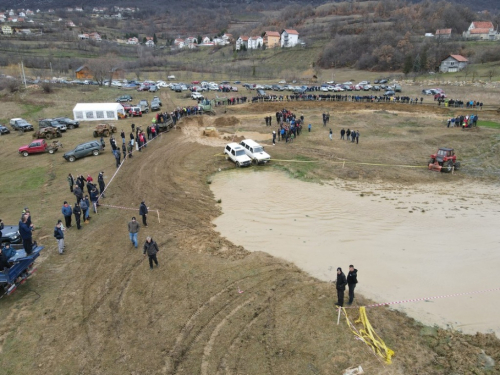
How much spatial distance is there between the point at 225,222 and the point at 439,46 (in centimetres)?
9985

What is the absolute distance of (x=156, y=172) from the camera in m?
25.0

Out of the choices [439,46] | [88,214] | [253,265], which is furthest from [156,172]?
[439,46]

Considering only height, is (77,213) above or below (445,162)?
below

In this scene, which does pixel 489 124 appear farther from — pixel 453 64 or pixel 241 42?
pixel 241 42

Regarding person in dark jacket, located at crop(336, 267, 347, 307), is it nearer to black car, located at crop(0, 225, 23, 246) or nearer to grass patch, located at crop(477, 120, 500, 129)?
black car, located at crop(0, 225, 23, 246)

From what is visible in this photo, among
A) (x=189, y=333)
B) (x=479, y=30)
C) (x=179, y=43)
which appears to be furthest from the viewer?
(x=179, y=43)

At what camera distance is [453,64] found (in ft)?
268

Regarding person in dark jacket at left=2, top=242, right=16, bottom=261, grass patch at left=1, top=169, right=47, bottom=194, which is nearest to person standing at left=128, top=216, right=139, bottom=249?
person in dark jacket at left=2, top=242, right=16, bottom=261

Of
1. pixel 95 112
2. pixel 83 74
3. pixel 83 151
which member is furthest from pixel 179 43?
pixel 83 151

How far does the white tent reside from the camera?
133 ft

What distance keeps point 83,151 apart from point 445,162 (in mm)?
27266

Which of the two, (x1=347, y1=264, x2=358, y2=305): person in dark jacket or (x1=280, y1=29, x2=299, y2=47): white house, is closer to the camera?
(x1=347, y1=264, x2=358, y2=305): person in dark jacket

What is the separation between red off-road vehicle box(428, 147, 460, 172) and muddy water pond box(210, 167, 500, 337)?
9.18 ft

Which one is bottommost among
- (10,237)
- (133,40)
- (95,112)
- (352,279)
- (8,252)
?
(10,237)
